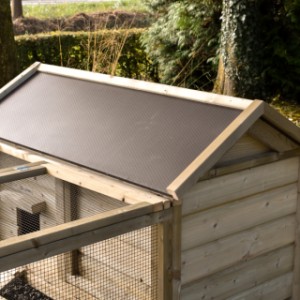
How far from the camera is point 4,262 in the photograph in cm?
206

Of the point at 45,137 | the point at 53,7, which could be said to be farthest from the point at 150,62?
the point at 53,7

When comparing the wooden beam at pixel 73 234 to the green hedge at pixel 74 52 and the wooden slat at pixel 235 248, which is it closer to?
the wooden slat at pixel 235 248

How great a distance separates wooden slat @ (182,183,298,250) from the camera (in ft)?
8.77

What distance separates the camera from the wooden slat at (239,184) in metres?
2.65

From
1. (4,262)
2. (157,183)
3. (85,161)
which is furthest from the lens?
(85,161)

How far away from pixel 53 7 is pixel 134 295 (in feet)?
65.5

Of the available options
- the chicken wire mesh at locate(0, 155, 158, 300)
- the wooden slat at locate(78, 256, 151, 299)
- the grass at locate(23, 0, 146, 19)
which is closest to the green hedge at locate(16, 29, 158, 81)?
the chicken wire mesh at locate(0, 155, 158, 300)

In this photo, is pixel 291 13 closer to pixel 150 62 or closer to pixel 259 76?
pixel 259 76

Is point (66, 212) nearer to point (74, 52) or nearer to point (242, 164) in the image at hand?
point (242, 164)

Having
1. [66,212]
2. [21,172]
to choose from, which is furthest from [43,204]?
[21,172]

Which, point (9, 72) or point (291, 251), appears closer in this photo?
point (291, 251)

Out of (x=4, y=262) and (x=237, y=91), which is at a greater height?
(x=4, y=262)

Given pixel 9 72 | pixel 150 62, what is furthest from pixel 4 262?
pixel 150 62

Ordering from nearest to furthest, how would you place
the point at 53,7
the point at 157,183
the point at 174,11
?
1. the point at 157,183
2. the point at 174,11
3. the point at 53,7
